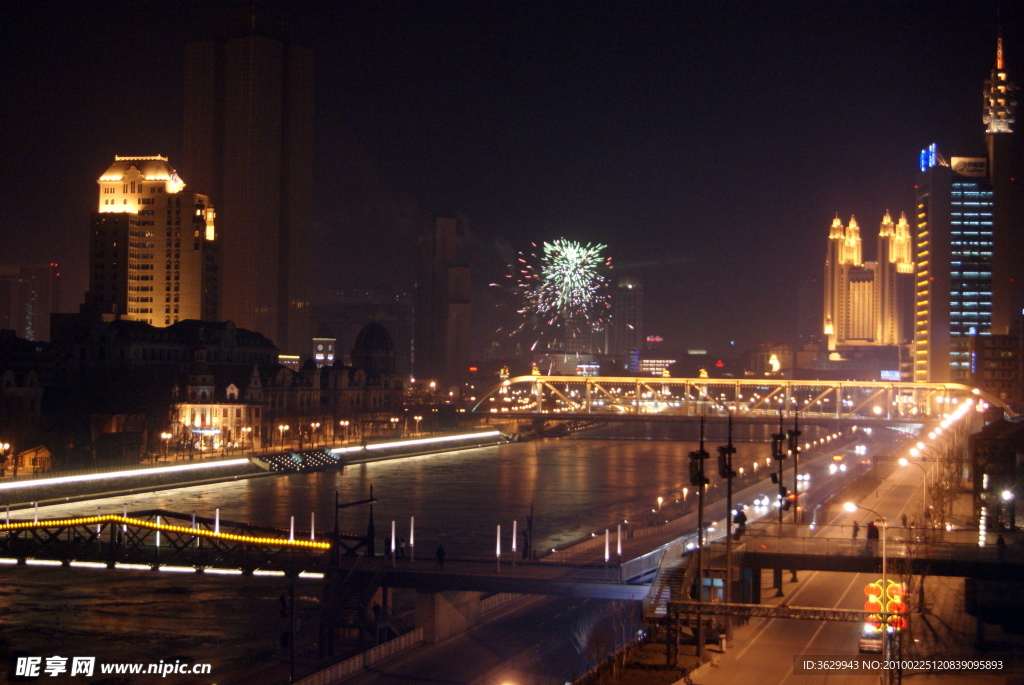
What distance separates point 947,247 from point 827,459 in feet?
194

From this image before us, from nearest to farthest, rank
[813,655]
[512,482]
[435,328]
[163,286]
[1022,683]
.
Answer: [1022,683], [813,655], [512,482], [163,286], [435,328]

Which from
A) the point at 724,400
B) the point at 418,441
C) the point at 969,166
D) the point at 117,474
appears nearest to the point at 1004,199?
the point at 969,166

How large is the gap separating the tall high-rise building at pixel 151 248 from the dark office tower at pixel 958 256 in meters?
70.1

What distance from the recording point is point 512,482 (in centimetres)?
6131

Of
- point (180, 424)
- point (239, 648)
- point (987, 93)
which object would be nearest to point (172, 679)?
point (239, 648)

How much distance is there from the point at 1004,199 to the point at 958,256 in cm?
688

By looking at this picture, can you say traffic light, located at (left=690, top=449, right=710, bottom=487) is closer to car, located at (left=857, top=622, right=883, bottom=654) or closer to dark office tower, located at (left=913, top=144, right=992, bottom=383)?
car, located at (left=857, top=622, right=883, bottom=654)

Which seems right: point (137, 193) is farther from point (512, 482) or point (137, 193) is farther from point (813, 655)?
point (813, 655)

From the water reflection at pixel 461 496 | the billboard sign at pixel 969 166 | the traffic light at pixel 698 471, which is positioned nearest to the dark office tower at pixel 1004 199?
the billboard sign at pixel 969 166

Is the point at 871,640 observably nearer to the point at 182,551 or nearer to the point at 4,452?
the point at 182,551

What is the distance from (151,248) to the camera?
106875 mm

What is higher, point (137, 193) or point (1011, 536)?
point (137, 193)

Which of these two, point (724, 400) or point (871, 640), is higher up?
point (724, 400)

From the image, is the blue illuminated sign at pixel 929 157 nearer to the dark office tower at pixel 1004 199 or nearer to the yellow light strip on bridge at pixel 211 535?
the dark office tower at pixel 1004 199
